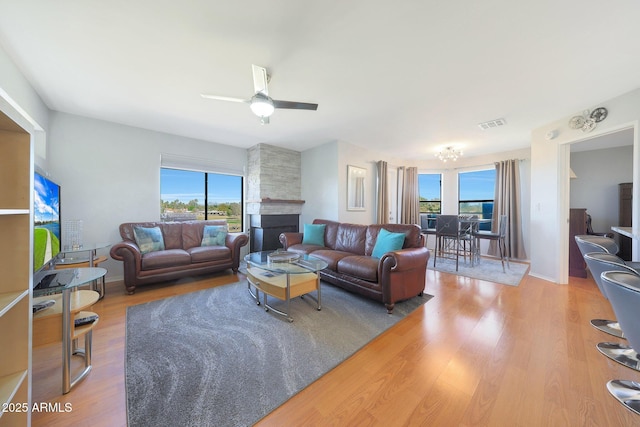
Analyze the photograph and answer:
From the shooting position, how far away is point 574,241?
3.67m

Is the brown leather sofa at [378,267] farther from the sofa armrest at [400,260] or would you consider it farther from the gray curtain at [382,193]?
the gray curtain at [382,193]

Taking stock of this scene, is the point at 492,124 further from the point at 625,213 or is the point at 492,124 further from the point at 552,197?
the point at 625,213

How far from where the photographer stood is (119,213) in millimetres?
3604

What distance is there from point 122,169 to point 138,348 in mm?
3156

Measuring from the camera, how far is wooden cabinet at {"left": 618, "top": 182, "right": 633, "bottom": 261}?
390 cm

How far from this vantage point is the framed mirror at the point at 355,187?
187 inches

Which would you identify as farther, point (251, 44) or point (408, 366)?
point (251, 44)

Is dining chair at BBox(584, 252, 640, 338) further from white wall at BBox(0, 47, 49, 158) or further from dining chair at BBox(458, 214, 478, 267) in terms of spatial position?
white wall at BBox(0, 47, 49, 158)

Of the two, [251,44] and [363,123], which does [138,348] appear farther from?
[363,123]

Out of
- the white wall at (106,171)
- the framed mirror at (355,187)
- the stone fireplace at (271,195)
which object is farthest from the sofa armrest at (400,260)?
the white wall at (106,171)

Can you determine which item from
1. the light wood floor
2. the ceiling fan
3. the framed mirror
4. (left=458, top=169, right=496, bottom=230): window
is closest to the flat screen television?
the light wood floor

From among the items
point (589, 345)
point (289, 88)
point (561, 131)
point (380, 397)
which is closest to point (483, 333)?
point (589, 345)

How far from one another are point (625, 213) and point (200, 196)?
26.8 ft

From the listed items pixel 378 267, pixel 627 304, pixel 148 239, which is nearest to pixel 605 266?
pixel 627 304
